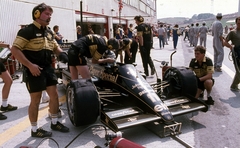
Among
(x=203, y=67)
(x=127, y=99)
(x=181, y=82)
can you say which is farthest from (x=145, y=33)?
(x=127, y=99)

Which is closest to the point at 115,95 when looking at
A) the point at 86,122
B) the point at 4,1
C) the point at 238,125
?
the point at 86,122

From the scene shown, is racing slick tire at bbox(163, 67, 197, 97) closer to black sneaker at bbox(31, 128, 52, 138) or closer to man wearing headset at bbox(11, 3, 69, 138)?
man wearing headset at bbox(11, 3, 69, 138)

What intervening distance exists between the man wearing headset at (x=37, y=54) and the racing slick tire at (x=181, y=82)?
2042mm

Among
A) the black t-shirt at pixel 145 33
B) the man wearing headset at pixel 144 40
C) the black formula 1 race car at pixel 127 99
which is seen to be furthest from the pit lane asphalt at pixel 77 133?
the black t-shirt at pixel 145 33

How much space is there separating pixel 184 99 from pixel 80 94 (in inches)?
67.9

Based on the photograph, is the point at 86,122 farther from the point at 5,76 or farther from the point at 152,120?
the point at 5,76

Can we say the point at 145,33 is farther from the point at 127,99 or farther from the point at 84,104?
the point at 84,104

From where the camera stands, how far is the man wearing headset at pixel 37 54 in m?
3.37

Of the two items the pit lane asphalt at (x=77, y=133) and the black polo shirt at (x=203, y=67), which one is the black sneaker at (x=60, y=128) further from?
the black polo shirt at (x=203, y=67)

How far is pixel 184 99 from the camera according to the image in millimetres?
4246

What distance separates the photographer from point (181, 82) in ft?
14.8

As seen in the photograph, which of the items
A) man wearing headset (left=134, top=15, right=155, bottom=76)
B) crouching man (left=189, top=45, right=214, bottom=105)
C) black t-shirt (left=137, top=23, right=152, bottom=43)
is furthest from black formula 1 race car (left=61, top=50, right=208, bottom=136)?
black t-shirt (left=137, top=23, right=152, bottom=43)

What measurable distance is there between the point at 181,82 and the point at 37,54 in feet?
7.97

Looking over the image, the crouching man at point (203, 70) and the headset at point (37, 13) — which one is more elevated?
the headset at point (37, 13)
